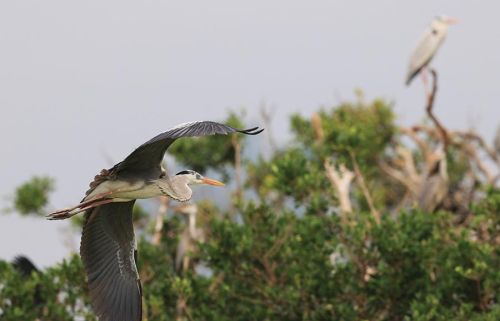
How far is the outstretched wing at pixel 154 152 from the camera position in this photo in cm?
739

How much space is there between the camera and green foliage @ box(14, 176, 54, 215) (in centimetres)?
1841

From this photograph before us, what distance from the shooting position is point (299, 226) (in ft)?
40.2

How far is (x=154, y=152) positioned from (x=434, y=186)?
938 centimetres

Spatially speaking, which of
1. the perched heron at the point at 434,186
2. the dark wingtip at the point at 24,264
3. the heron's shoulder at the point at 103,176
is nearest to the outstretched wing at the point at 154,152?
the heron's shoulder at the point at 103,176

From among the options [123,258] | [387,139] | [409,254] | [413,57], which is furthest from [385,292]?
[387,139]

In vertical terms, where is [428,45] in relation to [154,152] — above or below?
above

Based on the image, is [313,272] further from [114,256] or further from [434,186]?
[434,186]

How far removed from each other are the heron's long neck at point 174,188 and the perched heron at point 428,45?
10.6 meters

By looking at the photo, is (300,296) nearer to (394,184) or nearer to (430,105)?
(430,105)

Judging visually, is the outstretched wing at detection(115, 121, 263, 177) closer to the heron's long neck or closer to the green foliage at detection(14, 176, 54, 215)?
the heron's long neck

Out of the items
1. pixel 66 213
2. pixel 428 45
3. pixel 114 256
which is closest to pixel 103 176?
pixel 66 213

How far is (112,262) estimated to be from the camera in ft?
30.6

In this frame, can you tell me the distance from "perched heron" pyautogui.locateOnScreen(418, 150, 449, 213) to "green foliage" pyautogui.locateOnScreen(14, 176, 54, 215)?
5677mm

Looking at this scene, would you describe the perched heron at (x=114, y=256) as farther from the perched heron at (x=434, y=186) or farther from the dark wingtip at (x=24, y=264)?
the perched heron at (x=434, y=186)
